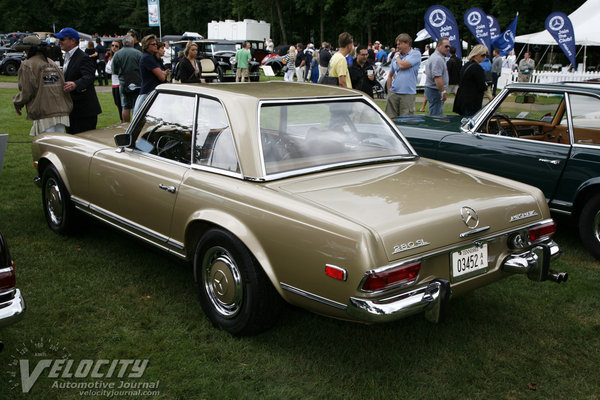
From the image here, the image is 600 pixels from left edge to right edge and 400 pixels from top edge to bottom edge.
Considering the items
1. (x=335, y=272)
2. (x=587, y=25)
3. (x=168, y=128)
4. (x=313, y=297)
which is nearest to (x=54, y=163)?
(x=168, y=128)

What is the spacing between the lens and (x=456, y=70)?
45.9ft

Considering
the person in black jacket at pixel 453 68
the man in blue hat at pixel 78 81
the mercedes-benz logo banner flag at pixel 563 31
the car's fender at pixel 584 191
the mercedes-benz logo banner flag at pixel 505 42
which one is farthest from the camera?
the mercedes-benz logo banner flag at pixel 505 42

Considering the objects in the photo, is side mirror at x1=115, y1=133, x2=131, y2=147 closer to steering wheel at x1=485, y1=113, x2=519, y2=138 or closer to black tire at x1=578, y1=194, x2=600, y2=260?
steering wheel at x1=485, y1=113, x2=519, y2=138

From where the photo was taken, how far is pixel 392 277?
8.98 feet

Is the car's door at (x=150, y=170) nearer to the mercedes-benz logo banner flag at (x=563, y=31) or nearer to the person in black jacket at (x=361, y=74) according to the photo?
the person in black jacket at (x=361, y=74)

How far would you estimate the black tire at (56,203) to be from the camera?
4.94 meters

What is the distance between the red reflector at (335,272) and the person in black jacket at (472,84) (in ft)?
20.2

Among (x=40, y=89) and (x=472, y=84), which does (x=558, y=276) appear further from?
(x=40, y=89)

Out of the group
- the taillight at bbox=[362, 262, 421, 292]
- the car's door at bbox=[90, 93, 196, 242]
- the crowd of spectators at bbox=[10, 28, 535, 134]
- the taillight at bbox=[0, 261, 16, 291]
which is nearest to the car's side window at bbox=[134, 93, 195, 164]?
the car's door at bbox=[90, 93, 196, 242]

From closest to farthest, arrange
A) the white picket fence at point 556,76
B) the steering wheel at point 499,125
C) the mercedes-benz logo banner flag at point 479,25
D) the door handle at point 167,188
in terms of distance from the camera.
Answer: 1. the door handle at point 167,188
2. the steering wheel at point 499,125
3. the mercedes-benz logo banner flag at point 479,25
4. the white picket fence at point 556,76

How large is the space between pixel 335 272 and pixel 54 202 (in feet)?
11.5

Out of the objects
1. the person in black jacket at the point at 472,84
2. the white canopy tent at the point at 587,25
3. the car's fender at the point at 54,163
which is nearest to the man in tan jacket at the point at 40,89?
the car's fender at the point at 54,163

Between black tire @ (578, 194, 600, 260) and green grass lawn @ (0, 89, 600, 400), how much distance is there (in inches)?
11.4

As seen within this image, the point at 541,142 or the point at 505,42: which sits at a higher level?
the point at 505,42
